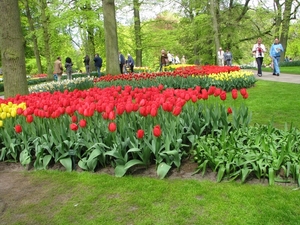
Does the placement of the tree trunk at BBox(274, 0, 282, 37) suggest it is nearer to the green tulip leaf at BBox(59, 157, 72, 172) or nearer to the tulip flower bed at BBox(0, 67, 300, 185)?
the tulip flower bed at BBox(0, 67, 300, 185)

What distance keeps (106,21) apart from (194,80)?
5.55 m

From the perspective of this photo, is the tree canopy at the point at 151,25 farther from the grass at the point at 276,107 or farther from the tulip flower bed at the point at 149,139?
the tulip flower bed at the point at 149,139

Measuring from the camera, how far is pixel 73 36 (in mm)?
23062

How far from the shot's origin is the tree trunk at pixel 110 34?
500 inches

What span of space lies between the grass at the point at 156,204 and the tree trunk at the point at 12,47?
15.4 feet

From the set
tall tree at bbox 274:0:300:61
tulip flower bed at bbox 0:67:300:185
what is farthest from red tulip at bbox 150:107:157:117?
tall tree at bbox 274:0:300:61

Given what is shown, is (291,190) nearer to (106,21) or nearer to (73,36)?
(106,21)

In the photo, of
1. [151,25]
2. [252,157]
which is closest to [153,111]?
[252,157]

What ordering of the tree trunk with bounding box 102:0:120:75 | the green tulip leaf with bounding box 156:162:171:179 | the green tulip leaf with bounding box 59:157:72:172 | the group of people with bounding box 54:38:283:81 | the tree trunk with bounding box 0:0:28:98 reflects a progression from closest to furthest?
the green tulip leaf with bounding box 156:162:171:179 < the green tulip leaf with bounding box 59:157:72:172 < the tree trunk with bounding box 0:0:28:98 < the tree trunk with bounding box 102:0:120:75 < the group of people with bounding box 54:38:283:81

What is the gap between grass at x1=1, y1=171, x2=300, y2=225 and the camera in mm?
2441

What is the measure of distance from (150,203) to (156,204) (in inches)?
2.4

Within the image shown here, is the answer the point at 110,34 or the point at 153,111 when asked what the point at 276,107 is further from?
the point at 110,34

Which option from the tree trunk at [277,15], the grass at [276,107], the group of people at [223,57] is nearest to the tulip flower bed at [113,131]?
the grass at [276,107]

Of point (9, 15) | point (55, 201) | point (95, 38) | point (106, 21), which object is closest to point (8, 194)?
point (55, 201)
